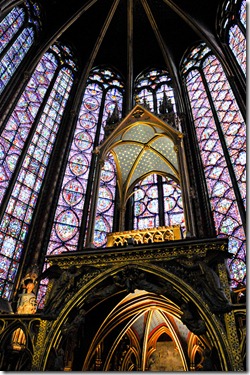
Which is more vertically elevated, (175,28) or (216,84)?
(175,28)

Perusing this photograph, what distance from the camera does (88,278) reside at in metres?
6.26

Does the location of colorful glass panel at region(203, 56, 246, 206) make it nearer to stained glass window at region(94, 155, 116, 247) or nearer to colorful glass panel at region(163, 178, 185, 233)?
colorful glass panel at region(163, 178, 185, 233)

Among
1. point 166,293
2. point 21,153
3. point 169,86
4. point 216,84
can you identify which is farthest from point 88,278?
point 169,86

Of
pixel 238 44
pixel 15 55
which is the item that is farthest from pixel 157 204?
pixel 15 55

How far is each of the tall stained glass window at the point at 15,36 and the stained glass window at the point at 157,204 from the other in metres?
5.52

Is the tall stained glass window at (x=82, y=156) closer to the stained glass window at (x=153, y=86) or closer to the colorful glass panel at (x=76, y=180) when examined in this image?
the colorful glass panel at (x=76, y=180)

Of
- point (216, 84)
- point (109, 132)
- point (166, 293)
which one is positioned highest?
point (216, 84)

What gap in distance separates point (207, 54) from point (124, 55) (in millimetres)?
3823

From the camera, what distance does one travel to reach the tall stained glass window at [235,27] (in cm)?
1221

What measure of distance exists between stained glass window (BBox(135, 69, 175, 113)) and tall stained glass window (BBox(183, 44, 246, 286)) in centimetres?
87

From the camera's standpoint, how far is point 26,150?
442 inches

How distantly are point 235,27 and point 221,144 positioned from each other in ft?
16.1

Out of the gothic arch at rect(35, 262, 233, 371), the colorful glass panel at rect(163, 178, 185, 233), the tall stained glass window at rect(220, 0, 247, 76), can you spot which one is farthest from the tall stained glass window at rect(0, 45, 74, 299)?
the tall stained glass window at rect(220, 0, 247, 76)

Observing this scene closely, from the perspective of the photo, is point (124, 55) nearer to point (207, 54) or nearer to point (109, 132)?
point (207, 54)
